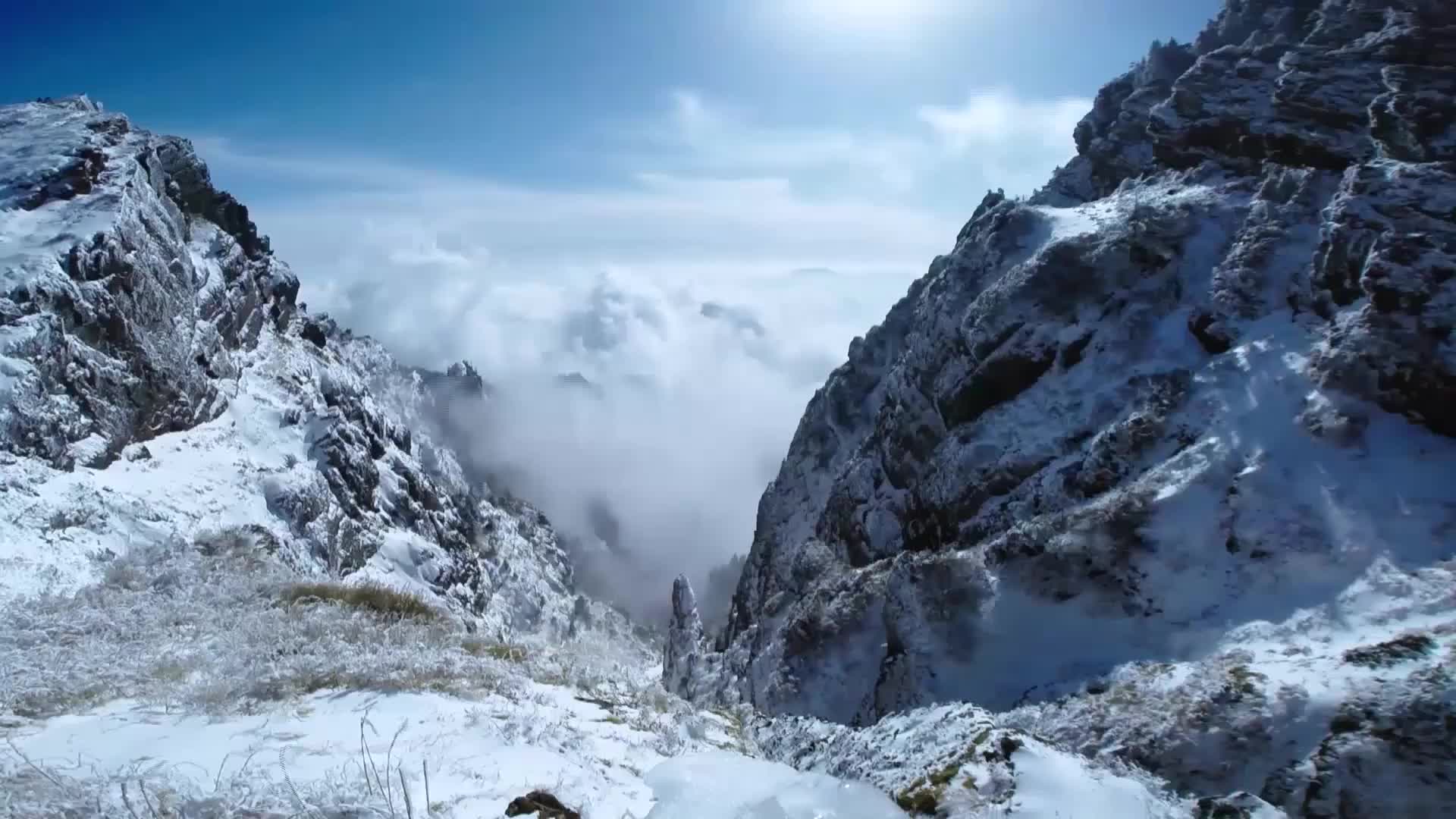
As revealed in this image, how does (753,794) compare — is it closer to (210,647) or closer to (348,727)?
(348,727)

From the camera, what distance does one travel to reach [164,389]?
42750 millimetres

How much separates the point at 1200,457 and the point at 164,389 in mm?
45441

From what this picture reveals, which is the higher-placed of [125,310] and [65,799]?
[125,310]

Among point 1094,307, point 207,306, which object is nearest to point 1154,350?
point 1094,307

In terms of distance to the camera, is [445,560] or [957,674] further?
[445,560]

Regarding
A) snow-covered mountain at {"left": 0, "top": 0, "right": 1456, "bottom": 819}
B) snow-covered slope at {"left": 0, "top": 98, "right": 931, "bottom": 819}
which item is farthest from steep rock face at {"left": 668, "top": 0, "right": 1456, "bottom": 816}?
snow-covered slope at {"left": 0, "top": 98, "right": 931, "bottom": 819}

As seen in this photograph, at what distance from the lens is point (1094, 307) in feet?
88.4

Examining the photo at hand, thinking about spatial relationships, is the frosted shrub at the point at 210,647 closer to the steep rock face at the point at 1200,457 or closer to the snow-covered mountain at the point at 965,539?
the snow-covered mountain at the point at 965,539

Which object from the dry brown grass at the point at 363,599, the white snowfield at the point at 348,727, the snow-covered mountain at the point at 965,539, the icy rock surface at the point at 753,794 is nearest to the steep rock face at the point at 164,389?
the snow-covered mountain at the point at 965,539

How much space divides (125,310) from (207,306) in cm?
1344

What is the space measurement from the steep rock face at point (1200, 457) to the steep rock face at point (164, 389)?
15.2m

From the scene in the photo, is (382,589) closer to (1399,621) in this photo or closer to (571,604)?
(1399,621)

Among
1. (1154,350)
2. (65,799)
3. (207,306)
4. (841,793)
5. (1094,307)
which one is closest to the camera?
(65,799)

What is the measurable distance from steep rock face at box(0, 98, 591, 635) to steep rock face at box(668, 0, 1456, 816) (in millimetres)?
15208
